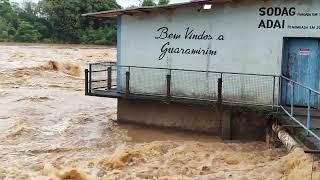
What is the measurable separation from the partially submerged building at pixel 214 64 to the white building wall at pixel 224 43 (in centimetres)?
3

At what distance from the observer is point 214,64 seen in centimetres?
1568

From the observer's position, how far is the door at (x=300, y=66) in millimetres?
14688

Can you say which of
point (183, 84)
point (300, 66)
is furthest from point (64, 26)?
point (300, 66)

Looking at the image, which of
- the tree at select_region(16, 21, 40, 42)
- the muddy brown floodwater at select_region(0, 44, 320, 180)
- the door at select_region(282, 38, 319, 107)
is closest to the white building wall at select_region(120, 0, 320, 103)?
the door at select_region(282, 38, 319, 107)

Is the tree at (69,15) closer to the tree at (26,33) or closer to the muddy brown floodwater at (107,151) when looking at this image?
the tree at (26,33)

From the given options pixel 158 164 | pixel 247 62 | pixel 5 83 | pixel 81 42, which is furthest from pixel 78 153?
pixel 81 42

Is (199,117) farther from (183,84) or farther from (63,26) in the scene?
(63,26)

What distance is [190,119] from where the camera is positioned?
16094 millimetres

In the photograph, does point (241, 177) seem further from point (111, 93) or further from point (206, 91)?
point (111, 93)

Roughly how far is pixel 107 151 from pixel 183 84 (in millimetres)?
3256

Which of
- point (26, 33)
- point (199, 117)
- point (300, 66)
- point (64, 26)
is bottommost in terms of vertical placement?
point (199, 117)

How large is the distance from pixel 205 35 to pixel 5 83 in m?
16.8

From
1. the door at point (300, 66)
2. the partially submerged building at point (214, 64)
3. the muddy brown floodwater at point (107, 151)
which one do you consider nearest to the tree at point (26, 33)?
the muddy brown floodwater at point (107, 151)

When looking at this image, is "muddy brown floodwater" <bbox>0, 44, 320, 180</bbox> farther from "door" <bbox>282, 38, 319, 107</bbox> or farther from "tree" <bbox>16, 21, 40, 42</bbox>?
"tree" <bbox>16, 21, 40, 42</bbox>
